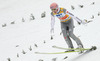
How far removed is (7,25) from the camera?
1917 centimetres

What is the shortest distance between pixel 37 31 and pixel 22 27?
2.62 metres

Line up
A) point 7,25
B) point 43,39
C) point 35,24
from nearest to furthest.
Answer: point 43,39 → point 35,24 → point 7,25

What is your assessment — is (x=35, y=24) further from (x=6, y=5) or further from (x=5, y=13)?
(x=6, y=5)

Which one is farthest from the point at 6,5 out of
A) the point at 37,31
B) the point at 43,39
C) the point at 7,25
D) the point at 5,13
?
the point at 43,39

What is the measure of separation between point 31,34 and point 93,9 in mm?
4421

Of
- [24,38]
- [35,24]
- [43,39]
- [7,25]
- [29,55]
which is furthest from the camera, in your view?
[7,25]

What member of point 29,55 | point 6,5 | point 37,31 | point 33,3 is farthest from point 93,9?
point 6,5

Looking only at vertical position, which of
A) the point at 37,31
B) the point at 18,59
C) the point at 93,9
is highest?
the point at 93,9

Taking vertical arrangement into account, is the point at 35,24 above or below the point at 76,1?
below

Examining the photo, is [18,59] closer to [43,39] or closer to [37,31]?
[43,39]

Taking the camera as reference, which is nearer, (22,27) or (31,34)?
(31,34)

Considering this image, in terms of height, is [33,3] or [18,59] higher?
[33,3]

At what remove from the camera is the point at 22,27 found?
17.5 metres

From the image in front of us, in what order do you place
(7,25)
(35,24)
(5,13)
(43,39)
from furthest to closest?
(5,13)
(7,25)
(35,24)
(43,39)
